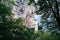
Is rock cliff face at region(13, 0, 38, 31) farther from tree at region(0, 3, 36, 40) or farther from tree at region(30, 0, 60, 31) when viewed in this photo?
tree at region(30, 0, 60, 31)

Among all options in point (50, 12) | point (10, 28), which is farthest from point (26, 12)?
point (50, 12)

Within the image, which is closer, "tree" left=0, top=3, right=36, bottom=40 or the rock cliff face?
"tree" left=0, top=3, right=36, bottom=40

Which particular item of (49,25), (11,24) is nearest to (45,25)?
(49,25)

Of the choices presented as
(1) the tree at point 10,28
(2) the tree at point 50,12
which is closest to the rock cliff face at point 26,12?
(1) the tree at point 10,28

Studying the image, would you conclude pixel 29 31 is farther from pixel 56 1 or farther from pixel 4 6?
pixel 56 1

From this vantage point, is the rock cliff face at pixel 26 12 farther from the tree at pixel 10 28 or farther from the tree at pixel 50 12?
the tree at pixel 50 12

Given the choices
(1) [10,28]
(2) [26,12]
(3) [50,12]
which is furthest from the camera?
(2) [26,12]

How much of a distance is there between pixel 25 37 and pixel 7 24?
0.34 meters

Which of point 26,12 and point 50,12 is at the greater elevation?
point 50,12

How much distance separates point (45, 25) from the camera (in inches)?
71.9

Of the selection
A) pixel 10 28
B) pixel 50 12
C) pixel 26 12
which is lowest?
pixel 26 12

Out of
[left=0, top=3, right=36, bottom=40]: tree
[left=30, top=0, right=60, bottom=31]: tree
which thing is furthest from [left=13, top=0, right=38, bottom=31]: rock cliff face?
[left=30, top=0, right=60, bottom=31]: tree

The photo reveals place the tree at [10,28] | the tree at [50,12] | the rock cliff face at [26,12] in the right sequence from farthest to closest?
the rock cliff face at [26,12], the tree at [10,28], the tree at [50,12]

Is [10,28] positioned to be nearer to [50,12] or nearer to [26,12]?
[50,12]
